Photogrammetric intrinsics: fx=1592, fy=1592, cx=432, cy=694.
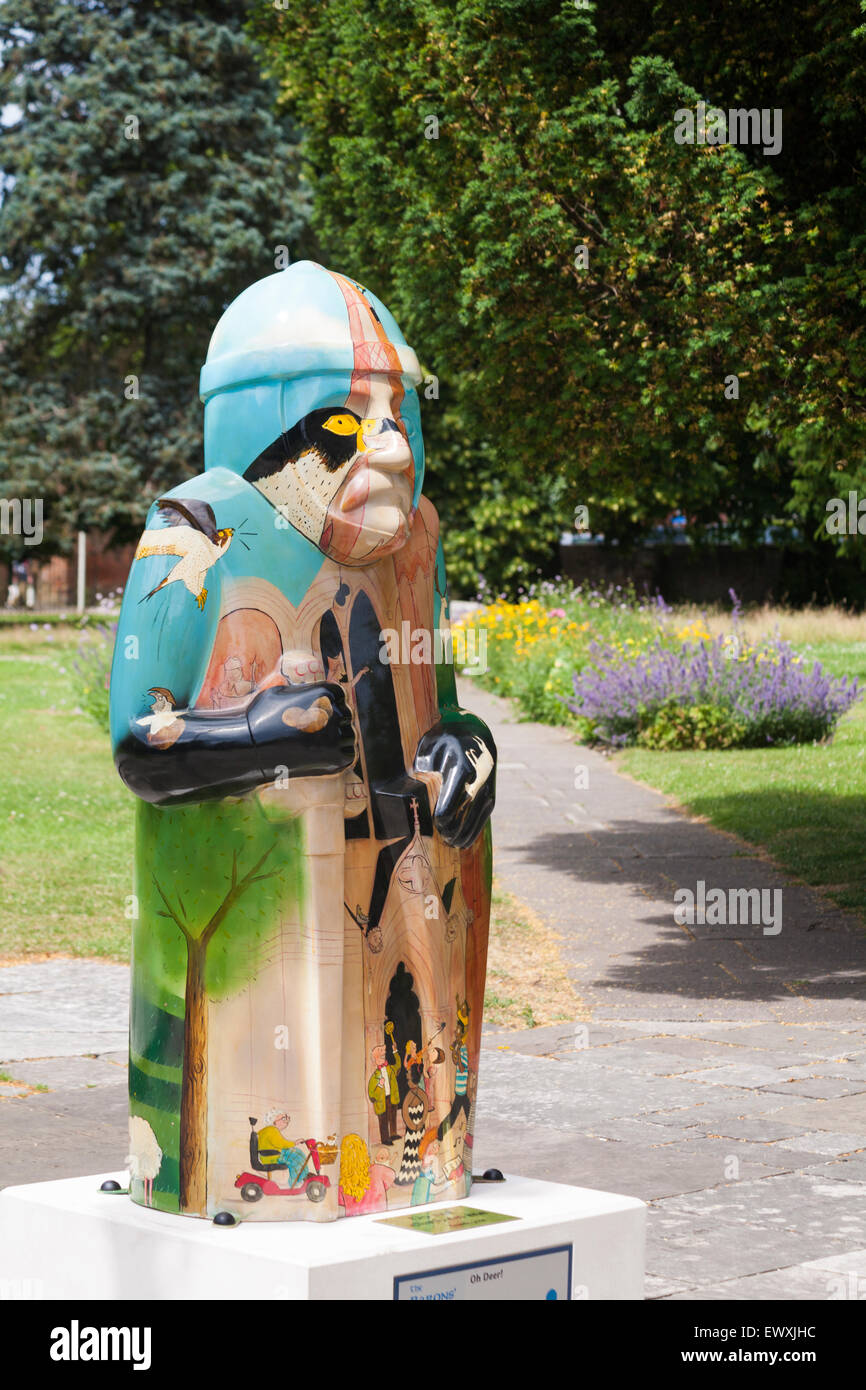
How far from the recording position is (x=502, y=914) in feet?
29.2

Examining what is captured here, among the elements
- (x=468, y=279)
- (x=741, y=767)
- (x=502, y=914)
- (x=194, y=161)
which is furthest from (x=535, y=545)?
(x=468, y=279)

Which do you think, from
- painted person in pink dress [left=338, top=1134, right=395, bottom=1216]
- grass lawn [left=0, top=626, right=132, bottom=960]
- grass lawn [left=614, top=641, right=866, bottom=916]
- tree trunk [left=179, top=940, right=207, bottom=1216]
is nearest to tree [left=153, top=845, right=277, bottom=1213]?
tree trunk [left=179, top=940, right=207, bottom=1216]

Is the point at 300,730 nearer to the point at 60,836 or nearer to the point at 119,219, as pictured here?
the point at 60,836

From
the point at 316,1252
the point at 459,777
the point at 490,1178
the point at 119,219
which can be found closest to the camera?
the point at 316,1252

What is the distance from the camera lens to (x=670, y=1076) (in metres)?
5.93

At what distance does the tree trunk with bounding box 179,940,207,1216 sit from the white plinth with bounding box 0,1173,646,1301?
0.22 feet

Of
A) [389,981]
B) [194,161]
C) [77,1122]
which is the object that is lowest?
[77,1122]

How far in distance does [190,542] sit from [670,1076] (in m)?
3.55

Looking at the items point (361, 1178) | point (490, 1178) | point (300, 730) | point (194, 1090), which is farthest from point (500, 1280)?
point (300, 730)

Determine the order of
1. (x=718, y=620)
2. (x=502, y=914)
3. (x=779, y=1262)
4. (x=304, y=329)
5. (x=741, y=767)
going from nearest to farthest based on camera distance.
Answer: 1. (x=304, y=329)
2. (x=779, y=1262)
3. (x=502, y=914)
4. (x=741, y=767)
5. (x=718, y=620)

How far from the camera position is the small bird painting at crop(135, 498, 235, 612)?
123 inches

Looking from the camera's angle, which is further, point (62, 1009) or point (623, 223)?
point (62, 1009)
